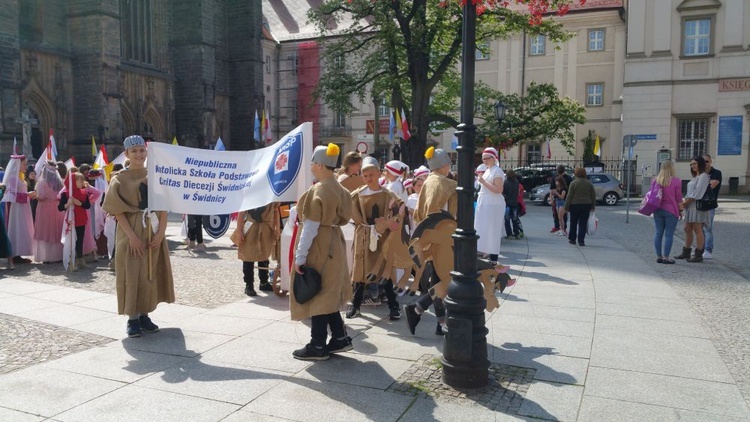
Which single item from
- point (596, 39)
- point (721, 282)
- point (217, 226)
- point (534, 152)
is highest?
point (596, 39)

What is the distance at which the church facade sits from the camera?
98.0 ft

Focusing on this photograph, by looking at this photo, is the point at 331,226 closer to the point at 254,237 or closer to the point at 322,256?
the point at 322,256

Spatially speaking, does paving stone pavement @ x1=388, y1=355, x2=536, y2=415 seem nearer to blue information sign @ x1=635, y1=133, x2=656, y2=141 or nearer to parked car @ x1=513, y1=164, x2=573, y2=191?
parked car @ x1=513, y1=164, x2=573, y2=191

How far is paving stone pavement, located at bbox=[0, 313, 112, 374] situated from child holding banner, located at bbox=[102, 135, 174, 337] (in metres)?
0.47

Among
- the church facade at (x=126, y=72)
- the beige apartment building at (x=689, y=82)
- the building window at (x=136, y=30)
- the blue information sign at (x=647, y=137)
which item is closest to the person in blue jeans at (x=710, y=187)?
the beige apartment building at (x=689, y=82)

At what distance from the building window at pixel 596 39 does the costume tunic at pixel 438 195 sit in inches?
1625

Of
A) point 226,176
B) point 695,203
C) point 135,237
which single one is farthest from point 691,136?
point 135,237

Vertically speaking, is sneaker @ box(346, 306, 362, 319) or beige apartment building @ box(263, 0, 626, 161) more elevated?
beige apartment building @ box(263, 0, 626, 161)

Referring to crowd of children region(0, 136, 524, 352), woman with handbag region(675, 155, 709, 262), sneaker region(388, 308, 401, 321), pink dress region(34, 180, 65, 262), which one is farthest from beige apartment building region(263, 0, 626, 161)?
sneaker region(388, 308, 401, 321)

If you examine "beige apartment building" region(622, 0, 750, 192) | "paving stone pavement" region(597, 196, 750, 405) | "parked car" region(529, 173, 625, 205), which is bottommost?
"paving stone pavement" region(597, 196, 750, 405)

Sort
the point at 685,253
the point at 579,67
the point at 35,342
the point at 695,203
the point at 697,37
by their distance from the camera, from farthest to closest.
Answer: the point at 579,67 < the point at 697,37 < the point at 685,253 < the point at 695,203 < the point at 35,342

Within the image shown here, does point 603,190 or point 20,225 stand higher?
point 20,225

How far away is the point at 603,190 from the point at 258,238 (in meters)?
23.8

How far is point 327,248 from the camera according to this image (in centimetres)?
517
